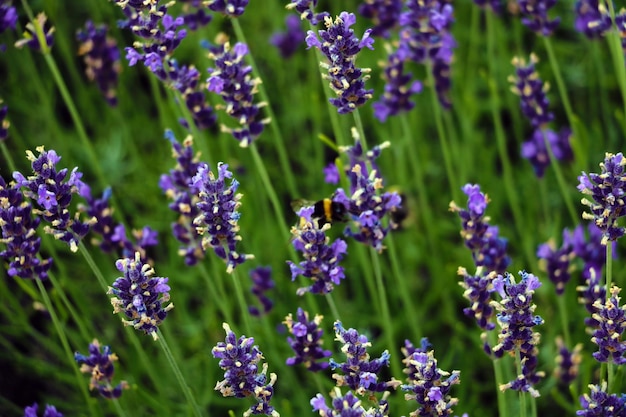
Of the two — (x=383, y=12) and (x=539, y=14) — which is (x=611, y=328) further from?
(x=383, y=12)

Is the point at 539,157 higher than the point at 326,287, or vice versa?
the point at 539,157

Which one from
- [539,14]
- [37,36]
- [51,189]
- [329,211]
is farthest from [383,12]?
[51,189]

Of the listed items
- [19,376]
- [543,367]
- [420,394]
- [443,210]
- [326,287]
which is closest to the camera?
[420,394]

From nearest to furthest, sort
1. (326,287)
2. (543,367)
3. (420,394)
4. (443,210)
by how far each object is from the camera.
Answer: (420,394) < (326,287) < (543,367) < (443,210)

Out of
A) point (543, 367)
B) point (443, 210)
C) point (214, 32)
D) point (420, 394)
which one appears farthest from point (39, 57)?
point (420, 394)

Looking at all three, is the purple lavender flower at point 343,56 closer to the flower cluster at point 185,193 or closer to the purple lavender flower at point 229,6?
the purple lavender flower at point 229,6

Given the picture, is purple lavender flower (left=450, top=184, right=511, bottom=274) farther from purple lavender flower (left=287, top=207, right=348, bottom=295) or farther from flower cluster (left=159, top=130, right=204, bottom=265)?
flower cluster (left=159, top=130, right=204, bottom=265)

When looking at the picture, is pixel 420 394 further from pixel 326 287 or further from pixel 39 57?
pixel 39 57
